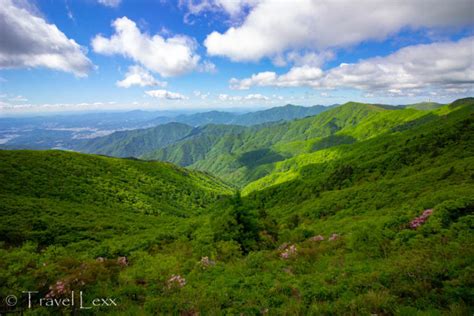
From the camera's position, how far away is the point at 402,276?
32.8 feet

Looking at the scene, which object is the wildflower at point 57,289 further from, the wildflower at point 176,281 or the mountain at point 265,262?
the wildflower at point 176,281

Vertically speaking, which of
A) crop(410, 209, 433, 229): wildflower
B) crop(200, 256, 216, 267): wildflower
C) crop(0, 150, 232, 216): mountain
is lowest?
crop(0, 150, 232, 216): mountain

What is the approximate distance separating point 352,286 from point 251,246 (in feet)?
49.0

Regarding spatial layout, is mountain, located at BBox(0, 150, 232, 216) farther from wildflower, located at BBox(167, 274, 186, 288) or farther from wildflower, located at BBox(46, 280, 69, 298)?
wildflower, located at BBox(167, 274, 186, 288)

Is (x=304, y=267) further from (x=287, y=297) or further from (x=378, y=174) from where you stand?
(x=378, y=174)

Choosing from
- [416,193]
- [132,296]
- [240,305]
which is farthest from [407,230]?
[416,193]

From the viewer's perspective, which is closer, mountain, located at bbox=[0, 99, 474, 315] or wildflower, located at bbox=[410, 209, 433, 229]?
mountain, located at bbox=[0, 99, 474, 315]
